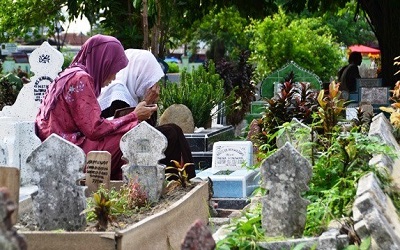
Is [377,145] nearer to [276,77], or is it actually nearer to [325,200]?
[325,200]

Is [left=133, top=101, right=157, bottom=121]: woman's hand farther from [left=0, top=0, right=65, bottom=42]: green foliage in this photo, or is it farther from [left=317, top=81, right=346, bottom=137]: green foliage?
[left=0, top=0, right=65, bottom=42]: green foliage

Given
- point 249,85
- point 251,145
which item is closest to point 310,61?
point 249,85

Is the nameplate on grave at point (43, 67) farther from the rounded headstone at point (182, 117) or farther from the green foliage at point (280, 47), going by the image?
the green foliage at point (280, 47)

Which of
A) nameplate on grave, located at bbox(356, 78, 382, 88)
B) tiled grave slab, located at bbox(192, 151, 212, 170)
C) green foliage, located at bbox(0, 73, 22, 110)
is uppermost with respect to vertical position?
nameplate on grave, located at bbox(356, 78, 382, 88)

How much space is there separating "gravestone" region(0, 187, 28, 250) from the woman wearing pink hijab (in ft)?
14.6

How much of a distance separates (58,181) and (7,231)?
2.19 meters

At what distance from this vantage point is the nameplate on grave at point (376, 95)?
1741 cm

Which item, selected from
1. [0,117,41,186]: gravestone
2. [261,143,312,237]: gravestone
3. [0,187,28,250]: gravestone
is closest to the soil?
[261,143,312,237]: gravestone

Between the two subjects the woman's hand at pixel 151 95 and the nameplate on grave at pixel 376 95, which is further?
the nameplate on grave at pixel 376 95

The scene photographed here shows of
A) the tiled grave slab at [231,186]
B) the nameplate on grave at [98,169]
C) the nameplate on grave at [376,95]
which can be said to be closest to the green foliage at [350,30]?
the nameplate on grave at [376,95]

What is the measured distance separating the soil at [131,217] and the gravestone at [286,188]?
3.19 feet

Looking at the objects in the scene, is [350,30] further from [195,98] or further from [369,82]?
[195,98]

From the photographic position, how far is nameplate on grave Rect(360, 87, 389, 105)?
17406mm

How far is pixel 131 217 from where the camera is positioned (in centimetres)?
634
